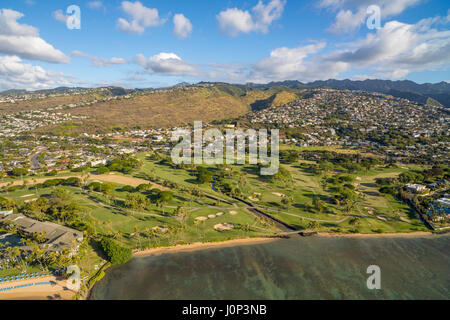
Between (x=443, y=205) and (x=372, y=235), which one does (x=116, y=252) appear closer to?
(x=372, y=235)

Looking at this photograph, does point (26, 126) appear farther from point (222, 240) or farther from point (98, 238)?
point (222, 240)

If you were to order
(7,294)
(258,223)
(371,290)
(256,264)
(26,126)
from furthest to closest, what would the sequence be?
1. (26,126)
2. (258,223)
3. (256,264)
4. (371,290)
5. (7,294)

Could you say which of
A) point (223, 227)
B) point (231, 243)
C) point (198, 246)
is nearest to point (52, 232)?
point (198, 246)

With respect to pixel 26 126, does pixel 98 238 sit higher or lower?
lower

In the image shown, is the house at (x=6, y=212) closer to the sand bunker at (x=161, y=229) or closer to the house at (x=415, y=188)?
the sand bunker at (x=161, y=229)

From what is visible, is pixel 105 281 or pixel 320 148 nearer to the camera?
pixel 105 281

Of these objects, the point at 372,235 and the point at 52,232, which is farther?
the point at 372,235

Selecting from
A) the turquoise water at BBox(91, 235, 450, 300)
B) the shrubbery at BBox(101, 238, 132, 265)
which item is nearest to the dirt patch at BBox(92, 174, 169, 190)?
the shrubbery at BBox(101, 238, 132, 265)

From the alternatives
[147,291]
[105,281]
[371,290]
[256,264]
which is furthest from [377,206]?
[105,281]
